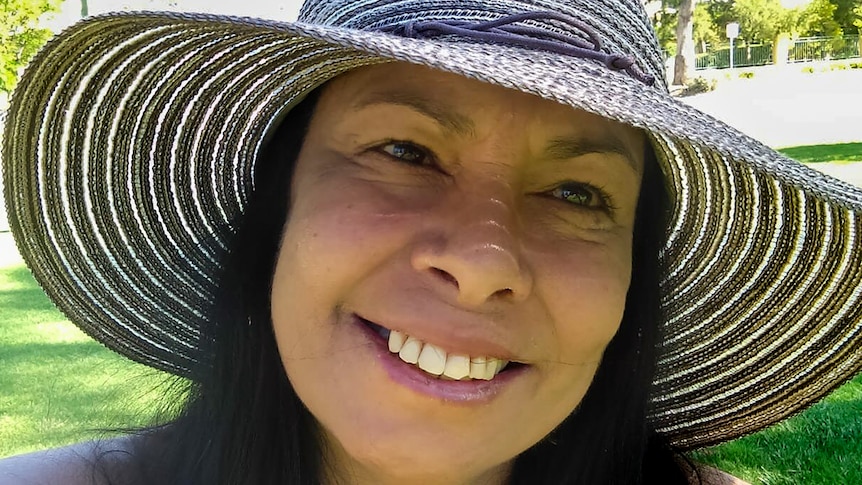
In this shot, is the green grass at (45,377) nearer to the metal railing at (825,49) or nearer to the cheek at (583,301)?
the cheek at (583,301)

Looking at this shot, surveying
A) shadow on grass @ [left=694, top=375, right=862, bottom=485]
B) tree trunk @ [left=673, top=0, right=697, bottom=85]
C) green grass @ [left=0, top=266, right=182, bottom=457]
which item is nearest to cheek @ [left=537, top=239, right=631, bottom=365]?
green grass @ [left=0, top=266, right=182, bottom=457]

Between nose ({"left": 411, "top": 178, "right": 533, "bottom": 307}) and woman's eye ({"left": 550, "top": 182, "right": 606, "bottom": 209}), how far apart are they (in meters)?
0.13

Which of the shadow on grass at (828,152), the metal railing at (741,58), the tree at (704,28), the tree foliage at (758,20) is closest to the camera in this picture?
the shadow on grass at (828,152)

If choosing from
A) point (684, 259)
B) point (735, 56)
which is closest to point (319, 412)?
point (684, 259)

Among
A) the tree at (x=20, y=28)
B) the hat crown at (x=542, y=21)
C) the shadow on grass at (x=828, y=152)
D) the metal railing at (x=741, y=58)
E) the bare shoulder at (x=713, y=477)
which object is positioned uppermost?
the tree at (x=20, y=28)

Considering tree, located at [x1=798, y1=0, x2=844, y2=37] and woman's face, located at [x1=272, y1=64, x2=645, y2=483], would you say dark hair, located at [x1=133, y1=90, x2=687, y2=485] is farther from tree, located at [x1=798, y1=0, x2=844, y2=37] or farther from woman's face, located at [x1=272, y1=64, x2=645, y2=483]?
tree, located at [x1=798, y1=0, x2=844, y2=37]

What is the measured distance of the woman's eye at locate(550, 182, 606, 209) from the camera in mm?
1287

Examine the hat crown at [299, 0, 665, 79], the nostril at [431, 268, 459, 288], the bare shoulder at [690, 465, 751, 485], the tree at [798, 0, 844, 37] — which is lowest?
the bare shoulder at [690, 465, 751, 485]

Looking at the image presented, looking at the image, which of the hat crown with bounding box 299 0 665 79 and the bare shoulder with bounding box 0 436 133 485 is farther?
the bare shoulder with bounding box 0 436 133 485

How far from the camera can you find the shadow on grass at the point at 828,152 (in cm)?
1069

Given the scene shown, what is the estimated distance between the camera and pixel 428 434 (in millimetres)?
1144

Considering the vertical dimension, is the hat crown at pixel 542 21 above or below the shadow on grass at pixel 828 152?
above

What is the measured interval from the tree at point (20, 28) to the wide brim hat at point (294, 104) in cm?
1064

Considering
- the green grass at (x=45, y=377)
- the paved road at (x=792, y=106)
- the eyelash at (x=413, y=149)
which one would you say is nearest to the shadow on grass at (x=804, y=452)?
the eyelash at (x=413, y=149)
